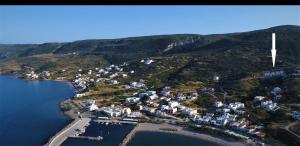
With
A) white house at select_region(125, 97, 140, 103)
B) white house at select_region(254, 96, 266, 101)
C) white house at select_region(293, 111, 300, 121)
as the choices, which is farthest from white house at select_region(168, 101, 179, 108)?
white house at select_region(293, 111, 300, 121)

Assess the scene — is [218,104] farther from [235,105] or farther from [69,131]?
[69,131]

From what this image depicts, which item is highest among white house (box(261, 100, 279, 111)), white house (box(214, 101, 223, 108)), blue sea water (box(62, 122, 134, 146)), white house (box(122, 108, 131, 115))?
white house (box(261, 100, 279, 111))

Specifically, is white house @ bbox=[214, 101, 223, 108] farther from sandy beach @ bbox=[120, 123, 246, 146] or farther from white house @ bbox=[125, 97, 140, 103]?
white house @ bbox=[125, 97, 140, 103]

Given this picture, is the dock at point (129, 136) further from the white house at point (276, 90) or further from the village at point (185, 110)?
the white house at point (276, 90)

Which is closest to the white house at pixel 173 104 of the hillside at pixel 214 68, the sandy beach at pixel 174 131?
the hillside at pixel 214 68
